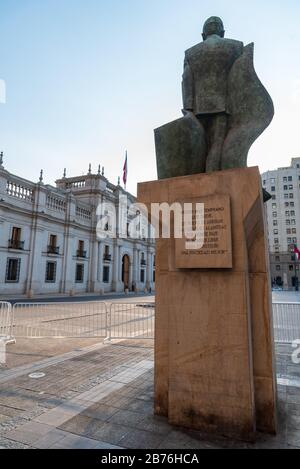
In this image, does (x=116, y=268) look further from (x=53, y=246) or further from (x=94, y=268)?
(x=53, y=246)

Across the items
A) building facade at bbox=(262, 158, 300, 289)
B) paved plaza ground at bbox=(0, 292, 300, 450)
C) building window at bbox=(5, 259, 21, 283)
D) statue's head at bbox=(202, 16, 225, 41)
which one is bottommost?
paved plaza ground at bbox=(0, 292, 300, 450)

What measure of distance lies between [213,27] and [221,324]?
13.1ft

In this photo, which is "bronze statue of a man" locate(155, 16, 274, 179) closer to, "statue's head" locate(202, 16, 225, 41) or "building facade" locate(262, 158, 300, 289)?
"statue's head" locate(202, 16, 225, 41)

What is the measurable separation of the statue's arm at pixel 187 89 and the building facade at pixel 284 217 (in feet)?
231

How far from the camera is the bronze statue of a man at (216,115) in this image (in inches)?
145

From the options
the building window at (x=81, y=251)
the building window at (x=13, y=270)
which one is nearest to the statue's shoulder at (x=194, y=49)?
the building window at (x=13, y=270)

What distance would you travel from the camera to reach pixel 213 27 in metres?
4.08


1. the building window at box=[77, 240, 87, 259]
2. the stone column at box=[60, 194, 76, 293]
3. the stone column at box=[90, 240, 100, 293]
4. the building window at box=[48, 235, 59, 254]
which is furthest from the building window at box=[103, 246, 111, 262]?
the building window at box=[48, 235, 59, 254]

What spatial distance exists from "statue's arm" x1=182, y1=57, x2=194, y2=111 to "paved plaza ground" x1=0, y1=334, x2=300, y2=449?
3905mm

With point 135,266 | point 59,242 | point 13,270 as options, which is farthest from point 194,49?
point 135,266

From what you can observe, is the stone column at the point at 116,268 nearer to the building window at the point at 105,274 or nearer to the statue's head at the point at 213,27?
the building window at the point at 105,274

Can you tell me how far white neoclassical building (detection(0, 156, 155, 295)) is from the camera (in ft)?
83.6

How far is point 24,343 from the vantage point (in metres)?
7.50

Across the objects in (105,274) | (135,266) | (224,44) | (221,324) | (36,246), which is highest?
(36,246)
